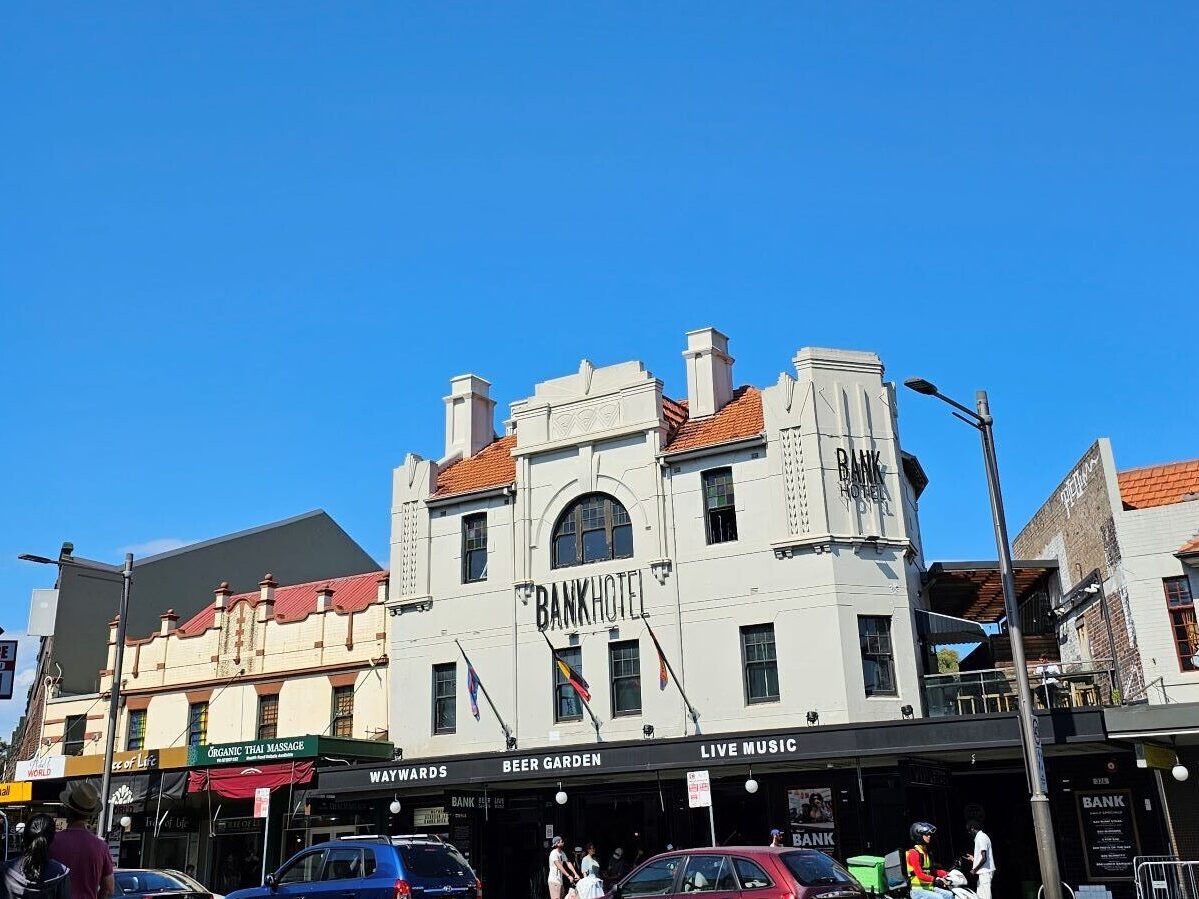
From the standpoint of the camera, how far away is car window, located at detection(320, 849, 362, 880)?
51.6 ft

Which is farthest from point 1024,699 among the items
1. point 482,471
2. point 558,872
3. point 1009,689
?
point 482,471

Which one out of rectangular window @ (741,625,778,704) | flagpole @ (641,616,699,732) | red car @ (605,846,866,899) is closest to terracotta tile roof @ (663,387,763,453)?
rectangular window @ (741,625,778,704)

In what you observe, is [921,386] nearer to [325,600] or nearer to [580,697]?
Result: [580,697]

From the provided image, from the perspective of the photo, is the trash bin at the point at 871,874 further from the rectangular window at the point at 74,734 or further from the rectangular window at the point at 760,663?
the rectangular window at the point at 74,734

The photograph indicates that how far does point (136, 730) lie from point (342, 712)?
800 centimetres

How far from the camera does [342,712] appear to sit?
31.6 metres

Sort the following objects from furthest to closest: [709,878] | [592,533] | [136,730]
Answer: [136,730] → [592,533] → [709,878]

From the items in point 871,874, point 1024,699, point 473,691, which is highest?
point 473,691

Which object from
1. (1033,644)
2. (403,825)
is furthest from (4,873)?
(1033,644)

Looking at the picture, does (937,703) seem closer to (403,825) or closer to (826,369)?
(826,369)

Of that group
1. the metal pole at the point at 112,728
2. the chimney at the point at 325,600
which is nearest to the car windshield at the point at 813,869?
the metal pole at the point at 112,728

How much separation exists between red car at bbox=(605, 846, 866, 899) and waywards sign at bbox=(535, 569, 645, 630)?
12741mm

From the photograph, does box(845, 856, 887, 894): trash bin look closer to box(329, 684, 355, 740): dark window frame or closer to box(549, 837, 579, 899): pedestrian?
box(549, 837, 579, 899): pedestrian

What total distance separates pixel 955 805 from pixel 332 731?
16.1 metres
